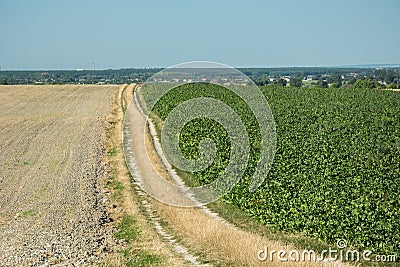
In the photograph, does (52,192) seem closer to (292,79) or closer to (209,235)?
(209,235)

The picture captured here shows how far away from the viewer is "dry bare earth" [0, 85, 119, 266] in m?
12.5

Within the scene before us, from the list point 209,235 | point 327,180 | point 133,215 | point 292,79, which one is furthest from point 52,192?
point 292,79

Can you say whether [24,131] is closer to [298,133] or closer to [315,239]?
[298,133]

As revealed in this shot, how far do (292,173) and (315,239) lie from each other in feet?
7.91

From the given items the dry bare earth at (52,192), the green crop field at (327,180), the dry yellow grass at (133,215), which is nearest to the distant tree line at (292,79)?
the dry bare earth at (52,192)

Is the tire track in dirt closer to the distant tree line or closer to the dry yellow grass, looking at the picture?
the dry yellow grass

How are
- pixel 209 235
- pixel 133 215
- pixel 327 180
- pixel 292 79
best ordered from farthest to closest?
pixel 292 79 < pixel 133 215 < pixel 327 180 < pixel 209 235

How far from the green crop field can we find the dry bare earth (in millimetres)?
4000

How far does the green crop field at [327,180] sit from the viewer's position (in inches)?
480

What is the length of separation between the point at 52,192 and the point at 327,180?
905 cm

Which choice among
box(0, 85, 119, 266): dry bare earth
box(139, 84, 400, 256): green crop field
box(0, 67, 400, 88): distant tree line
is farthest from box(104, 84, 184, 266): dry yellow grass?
box(0, 67, 400, 88): distant tree line

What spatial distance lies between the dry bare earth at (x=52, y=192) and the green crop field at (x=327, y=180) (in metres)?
4.00

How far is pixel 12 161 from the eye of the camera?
82.3ft

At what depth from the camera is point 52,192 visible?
61.6 ft
